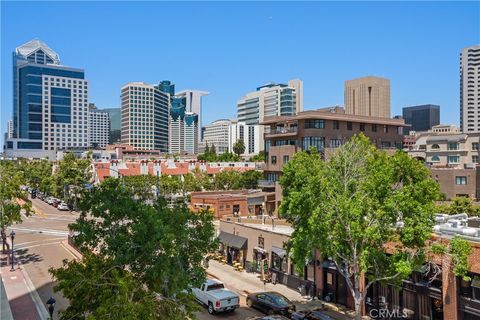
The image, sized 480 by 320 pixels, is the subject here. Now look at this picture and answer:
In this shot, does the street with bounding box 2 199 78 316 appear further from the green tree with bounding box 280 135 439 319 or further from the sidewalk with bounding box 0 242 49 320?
the green tree with bounding box 280 135 439 319

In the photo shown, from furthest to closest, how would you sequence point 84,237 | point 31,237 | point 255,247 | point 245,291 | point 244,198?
point 244,198 → point 31,237 → point 255,247 → point 245,291 → point 84,237

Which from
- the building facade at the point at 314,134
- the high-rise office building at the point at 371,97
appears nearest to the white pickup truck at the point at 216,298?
the building facade at the point at 314,134

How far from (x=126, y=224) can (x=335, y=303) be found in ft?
54.4

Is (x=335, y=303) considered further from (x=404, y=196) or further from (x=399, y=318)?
(x=404, y=196)

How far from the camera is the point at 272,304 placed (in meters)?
25.1

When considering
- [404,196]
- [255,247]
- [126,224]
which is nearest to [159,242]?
[126,224]

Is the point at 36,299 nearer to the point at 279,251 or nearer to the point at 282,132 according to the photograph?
the point at 279,251

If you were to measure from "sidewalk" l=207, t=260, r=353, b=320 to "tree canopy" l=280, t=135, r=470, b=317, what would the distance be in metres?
4.03

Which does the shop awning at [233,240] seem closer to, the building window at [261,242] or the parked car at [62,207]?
the building window at [261,242]

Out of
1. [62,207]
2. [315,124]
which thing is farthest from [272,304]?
[62,207]

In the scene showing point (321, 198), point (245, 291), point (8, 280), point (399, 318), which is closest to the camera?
point (321, 198)

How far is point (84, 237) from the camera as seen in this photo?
55.8 feet

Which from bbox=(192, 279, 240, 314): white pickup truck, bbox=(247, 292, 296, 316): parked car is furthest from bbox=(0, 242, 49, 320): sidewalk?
bbox=(247, 292, 296, 316): parked car

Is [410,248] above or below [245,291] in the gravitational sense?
above
